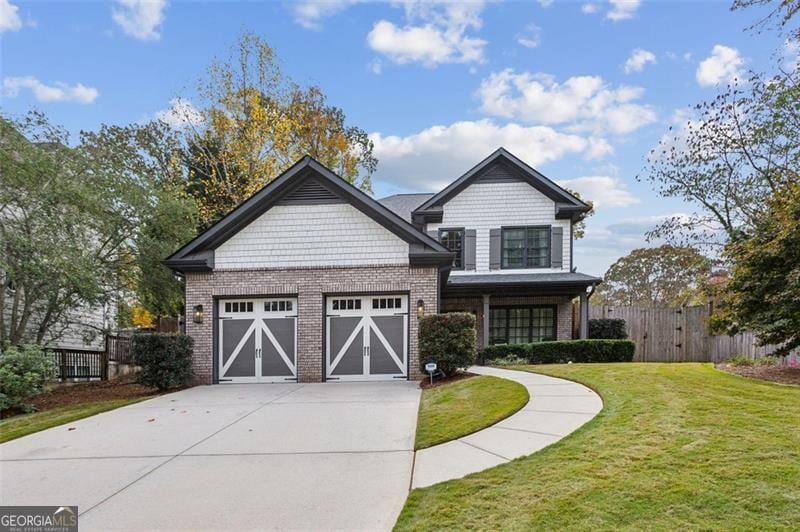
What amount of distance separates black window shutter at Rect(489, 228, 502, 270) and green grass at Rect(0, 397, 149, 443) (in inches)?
450

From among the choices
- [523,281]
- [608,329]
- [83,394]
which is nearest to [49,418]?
[83,394]

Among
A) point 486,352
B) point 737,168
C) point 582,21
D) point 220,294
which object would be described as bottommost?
point 486,352

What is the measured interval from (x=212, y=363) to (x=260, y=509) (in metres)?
8.93

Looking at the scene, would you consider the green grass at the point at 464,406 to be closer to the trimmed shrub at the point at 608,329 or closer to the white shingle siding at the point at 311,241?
the white shingle siding at the point at 311,241

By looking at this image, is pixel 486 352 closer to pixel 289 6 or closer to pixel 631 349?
pixel 631 349

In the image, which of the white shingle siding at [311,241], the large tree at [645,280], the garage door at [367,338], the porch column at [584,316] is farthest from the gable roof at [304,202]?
the large tree at [645,280]

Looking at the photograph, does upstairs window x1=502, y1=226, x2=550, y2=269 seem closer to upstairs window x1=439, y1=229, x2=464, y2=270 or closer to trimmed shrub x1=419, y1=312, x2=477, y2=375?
upstairs window x1=439, y1=229, x2=464, y2=270

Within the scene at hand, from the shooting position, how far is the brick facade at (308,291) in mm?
11789

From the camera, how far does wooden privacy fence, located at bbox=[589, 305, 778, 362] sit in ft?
52.3

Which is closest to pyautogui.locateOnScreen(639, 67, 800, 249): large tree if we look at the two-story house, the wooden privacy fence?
the wooden privacy fence

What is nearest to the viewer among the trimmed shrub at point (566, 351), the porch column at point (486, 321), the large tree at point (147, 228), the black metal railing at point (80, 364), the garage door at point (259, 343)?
the garage door at point (259, 343)

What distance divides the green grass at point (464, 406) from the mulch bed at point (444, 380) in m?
0.35

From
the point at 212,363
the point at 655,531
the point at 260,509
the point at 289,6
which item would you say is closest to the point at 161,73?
the point at 289,6

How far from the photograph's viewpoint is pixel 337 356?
11.9 metres
